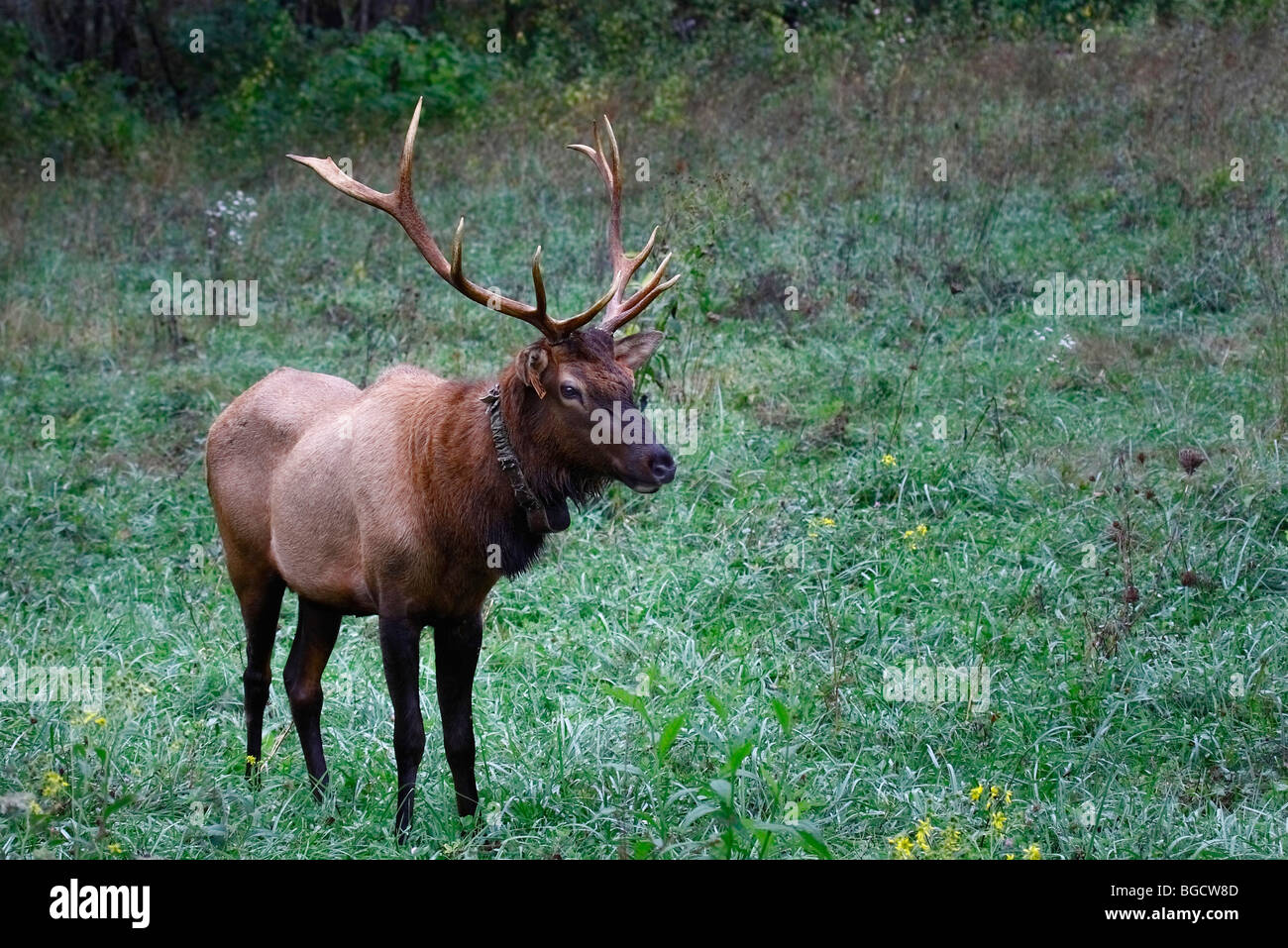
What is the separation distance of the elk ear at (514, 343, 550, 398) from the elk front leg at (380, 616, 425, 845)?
0.95 meters

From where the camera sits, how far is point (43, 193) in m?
15.5

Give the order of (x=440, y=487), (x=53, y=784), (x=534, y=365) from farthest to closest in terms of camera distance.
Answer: (x=440, y=487)
(x=534, y=365)
(x=53, y=784)

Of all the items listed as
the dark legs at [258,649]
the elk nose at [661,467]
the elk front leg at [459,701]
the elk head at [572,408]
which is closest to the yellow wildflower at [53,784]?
the dark legs at [258,649]

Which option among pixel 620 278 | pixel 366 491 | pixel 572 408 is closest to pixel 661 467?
pixel 572 408

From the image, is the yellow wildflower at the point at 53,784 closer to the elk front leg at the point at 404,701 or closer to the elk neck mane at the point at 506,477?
the elk front leg at the point at 404,701

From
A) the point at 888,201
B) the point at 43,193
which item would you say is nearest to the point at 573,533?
the point at 888,201

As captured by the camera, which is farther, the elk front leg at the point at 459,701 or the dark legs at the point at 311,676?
the dark legs at the point at 311,676

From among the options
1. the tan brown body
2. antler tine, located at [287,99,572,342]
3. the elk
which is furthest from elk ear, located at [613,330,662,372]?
the tan brown body

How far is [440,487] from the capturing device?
203 inches

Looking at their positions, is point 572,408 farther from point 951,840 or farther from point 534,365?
point 951,840

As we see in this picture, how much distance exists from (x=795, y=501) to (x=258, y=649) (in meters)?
3.14

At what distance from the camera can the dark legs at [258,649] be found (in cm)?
583

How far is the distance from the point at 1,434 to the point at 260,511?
184 inches

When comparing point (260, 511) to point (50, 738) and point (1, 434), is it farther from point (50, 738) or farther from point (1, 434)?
point (1, 434)
